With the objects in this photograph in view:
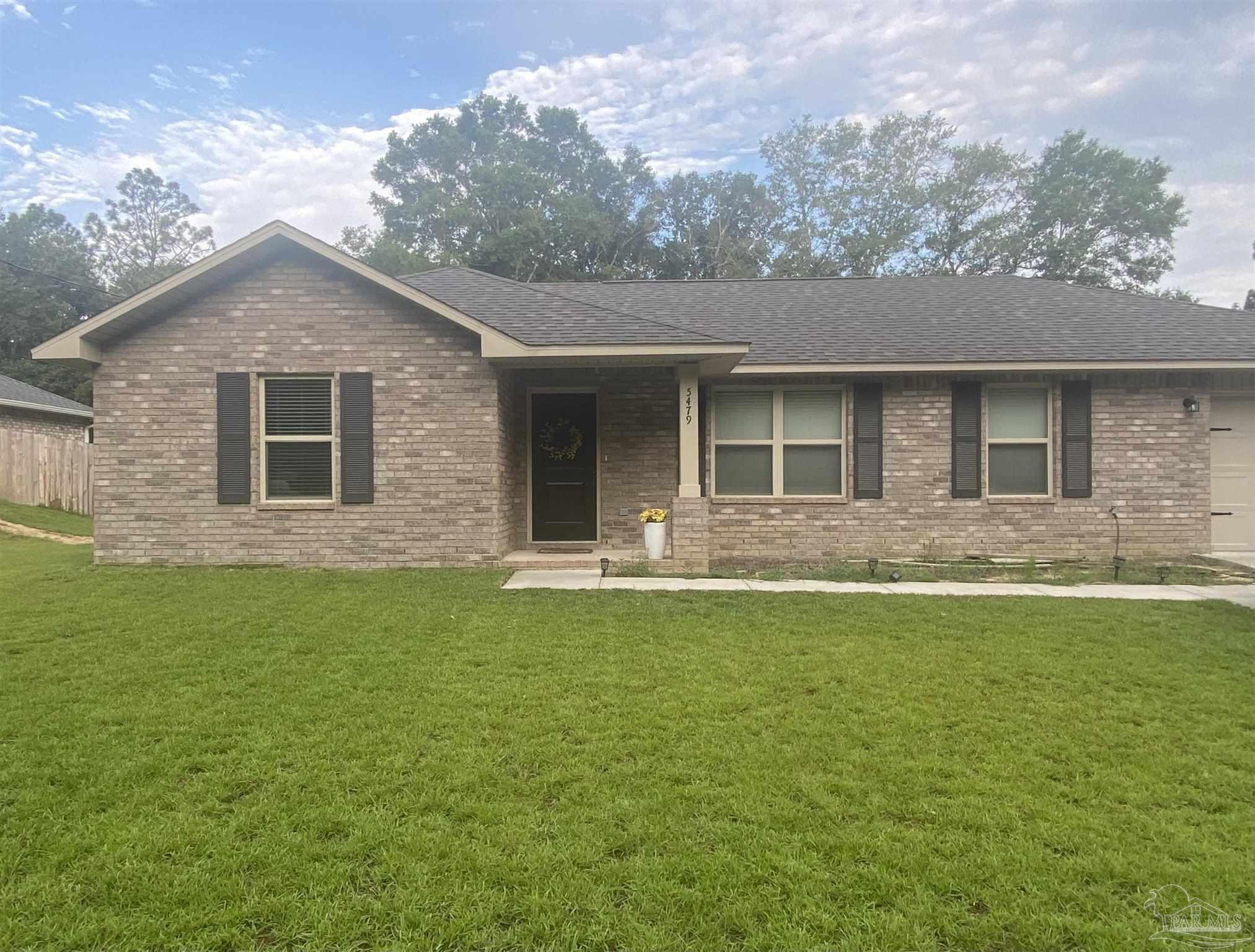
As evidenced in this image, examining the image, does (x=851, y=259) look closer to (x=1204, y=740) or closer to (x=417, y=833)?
(x=1204, y=740)

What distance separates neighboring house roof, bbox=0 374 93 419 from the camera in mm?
16938

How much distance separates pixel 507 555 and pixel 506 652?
4298 mm

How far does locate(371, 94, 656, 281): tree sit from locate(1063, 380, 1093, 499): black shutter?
82.5ft

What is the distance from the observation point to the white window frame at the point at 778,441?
920cm

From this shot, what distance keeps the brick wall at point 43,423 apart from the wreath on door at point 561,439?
47.0ft

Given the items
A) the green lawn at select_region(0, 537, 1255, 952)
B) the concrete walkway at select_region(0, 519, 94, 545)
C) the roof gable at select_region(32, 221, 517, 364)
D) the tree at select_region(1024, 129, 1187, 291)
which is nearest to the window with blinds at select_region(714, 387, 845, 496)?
the roof gable at select_region(32, 221, 517, 364)

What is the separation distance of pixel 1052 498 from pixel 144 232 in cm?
4900

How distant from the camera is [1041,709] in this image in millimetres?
3742

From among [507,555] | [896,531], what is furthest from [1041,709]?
[507,555]

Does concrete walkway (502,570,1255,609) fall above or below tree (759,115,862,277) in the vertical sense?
below

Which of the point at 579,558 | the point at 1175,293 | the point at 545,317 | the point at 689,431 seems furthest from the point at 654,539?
the point at 1175,293

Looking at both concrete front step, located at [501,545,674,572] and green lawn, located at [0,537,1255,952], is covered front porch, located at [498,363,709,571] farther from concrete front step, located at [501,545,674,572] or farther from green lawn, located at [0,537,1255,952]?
green lawn, located at [0,537,1255,952]

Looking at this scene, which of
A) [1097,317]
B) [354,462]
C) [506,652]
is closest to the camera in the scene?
[506,652]

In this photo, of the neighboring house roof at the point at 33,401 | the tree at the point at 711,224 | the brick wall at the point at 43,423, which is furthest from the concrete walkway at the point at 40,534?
the tree at the point at 711,224
